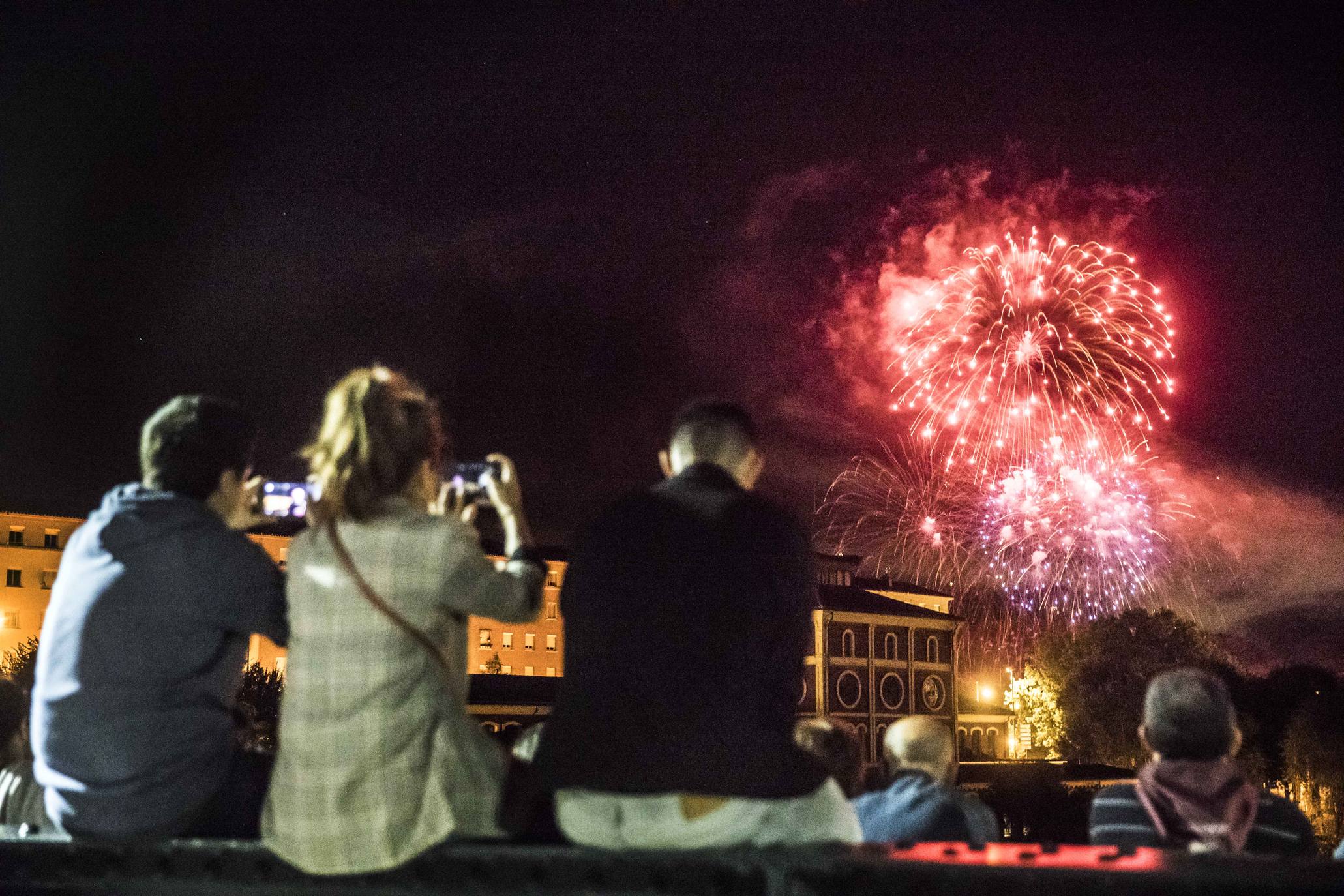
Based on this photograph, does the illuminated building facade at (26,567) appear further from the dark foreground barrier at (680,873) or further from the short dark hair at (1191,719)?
the short dark hair at (1191,719)

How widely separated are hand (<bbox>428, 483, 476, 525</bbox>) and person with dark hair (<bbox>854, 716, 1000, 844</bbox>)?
5.31 ft

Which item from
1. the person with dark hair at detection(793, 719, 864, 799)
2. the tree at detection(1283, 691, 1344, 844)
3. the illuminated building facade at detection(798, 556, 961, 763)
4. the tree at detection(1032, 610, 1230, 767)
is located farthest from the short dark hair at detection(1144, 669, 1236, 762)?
the tree at detection(1032, 610, 1230, 767)

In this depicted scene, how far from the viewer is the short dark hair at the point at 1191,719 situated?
13.0 feet

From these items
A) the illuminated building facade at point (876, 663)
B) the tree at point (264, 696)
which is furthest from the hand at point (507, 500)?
the illuminated building facade at point (876, 663)

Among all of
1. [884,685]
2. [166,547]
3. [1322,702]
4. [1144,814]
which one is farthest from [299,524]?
[1322,702]

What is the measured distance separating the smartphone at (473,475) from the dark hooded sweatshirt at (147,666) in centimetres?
60

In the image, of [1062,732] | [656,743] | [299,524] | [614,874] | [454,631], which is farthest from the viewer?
[1062,732]

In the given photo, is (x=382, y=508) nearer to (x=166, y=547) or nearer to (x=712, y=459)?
(x=166, y=547)

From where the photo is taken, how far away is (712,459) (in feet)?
13.2

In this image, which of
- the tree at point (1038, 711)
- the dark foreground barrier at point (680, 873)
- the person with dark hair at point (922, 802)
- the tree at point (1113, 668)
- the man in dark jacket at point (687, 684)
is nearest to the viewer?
the dark foreground barrier at point (680, 873)

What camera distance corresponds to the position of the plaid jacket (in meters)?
3.57

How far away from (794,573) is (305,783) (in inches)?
54.8

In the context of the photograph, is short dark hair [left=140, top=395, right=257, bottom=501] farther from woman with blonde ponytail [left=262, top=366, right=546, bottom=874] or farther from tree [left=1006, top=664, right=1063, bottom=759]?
tree [left=1006, top=664, right=1063, bottom=759]

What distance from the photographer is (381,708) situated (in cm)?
364
